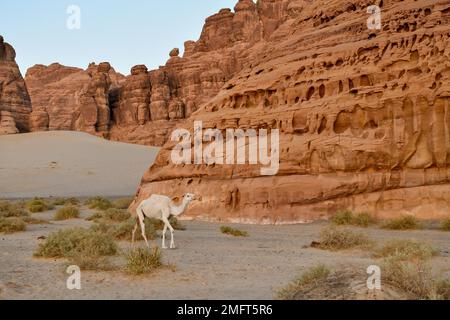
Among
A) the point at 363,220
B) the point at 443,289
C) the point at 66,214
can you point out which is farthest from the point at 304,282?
the point at 66,214

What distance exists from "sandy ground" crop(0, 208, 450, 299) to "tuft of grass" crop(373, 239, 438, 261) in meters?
0.27

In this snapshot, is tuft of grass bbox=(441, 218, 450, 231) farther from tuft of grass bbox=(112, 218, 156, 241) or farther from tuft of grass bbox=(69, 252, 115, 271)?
tuft of grass bbox=(69, 252, 115, 271)

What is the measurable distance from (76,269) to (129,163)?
54541 mm

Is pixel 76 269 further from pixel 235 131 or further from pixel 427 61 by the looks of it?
pixel 427 61

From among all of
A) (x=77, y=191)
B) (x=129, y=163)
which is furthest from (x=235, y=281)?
(x=129, y=163)

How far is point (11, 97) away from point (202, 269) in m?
78.3

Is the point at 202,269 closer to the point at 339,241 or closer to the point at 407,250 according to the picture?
the point at 407,250

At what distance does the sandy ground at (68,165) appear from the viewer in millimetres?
45812

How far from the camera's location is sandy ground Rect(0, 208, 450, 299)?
250 inches

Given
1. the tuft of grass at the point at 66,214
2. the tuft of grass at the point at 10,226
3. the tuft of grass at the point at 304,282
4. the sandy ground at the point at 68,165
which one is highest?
the sandy ground at the point at 68,165

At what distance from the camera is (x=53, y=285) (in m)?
6.78

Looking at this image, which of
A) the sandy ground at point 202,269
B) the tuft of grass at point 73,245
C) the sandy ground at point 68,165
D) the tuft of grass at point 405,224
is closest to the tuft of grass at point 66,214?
the sandy ground at point 202,269

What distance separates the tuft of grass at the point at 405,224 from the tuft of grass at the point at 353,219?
2.48 ft

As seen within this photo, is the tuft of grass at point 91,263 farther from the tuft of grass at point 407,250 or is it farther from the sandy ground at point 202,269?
the tuft of grass at point 407,250
